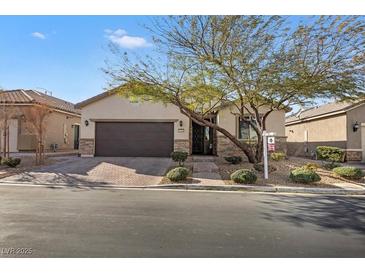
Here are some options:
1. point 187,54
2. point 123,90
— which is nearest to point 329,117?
point 187,54

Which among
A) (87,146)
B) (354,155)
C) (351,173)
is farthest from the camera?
(354,155)

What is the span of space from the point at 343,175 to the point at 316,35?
18.4 feet

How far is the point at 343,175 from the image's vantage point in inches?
476

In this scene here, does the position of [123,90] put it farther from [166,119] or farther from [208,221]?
[208,221]

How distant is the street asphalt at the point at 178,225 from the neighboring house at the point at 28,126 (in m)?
12.3

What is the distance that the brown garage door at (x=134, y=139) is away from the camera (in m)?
18.9

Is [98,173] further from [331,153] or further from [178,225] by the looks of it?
[331,153]

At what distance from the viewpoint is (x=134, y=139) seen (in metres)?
19.0

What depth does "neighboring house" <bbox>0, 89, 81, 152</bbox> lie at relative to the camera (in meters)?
19.8

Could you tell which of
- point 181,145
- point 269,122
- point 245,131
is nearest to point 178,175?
point 181,145

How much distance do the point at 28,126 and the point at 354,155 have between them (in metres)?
20.1

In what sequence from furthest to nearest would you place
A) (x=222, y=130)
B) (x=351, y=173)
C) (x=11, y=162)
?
1. (x=222, y=130)
2. (x=11, y=162)
3. (x=351, y=173)

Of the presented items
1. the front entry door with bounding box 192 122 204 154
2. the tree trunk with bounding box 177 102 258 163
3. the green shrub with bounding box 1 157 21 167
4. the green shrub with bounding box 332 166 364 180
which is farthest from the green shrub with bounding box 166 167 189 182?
the front entry door with bounding box 192 122 204 154

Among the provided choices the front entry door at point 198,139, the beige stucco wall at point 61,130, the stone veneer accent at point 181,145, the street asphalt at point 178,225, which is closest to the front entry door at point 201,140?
the front entry door at point 198,139
